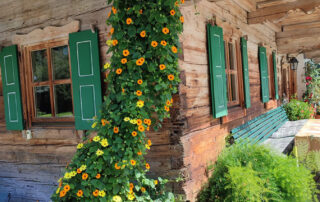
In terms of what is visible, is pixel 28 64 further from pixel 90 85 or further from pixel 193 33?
pixel 193 33

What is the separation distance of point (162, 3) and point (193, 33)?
991 mm

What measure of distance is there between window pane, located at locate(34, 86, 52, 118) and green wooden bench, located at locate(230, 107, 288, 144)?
9.40 feet

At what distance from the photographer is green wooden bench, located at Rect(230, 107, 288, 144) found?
517cm

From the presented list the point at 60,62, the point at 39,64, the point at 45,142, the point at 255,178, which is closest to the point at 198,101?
the point at 255,178

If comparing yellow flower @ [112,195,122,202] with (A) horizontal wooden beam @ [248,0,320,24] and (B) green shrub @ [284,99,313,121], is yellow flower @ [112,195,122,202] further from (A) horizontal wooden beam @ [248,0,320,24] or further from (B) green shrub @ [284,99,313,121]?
(B) green shrub @ [284,99,313,121]

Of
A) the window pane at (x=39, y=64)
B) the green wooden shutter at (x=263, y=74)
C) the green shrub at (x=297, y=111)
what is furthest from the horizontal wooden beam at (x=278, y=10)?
the green shrub at (x=297, y=111)

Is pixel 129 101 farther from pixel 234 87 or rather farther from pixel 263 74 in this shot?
pixel 263 74

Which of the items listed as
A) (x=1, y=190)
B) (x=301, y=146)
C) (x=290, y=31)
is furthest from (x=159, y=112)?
(x=290, y=31)

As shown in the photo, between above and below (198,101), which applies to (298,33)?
above

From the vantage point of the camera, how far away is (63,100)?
451cm

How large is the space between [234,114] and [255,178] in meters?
1.95

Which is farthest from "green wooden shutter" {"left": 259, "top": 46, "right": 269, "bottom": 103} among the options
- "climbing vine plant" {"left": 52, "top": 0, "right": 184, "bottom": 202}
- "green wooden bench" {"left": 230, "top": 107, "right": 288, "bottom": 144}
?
"climbing vine plant" {"left": 52, "top": 0, "right": 184, "bottom": 202}

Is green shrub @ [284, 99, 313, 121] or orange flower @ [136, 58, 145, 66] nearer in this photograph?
orange flower @ [136, 58, 145, 66]

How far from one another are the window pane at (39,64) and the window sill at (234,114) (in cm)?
281
